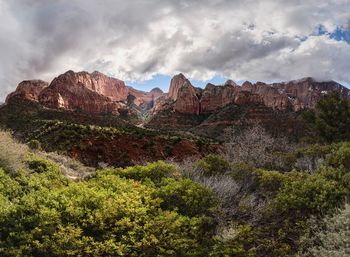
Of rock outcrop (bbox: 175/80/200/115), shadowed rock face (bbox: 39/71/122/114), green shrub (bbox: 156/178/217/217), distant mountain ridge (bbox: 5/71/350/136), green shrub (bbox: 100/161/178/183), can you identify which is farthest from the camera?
shadowed rock face (bbox: 39/71/122/114)

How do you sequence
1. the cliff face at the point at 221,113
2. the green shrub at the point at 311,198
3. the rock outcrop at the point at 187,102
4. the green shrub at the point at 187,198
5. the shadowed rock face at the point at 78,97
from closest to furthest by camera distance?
1. the green shrub at the point at 311,198
2. the green shrub at the point at 187,198
3. the cliff face at the point at 221,113
4. the rock outcrop at the point at 187,102
5. the shadowed rock face at the point at 78,97

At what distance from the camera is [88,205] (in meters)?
11.1

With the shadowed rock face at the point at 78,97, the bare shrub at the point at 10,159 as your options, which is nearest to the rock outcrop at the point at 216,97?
the shadowed rock face at the point at 78,97

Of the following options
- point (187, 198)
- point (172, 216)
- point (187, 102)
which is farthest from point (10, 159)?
point (187, 102)

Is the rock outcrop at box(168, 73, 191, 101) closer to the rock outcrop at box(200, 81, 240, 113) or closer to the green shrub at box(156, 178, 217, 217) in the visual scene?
the rock outcrop at box(200, 81, 240, 113)

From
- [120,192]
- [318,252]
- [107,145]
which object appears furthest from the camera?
[107,145]

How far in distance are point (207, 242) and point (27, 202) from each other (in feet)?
15.8

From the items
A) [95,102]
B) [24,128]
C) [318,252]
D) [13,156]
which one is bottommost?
[318,252]

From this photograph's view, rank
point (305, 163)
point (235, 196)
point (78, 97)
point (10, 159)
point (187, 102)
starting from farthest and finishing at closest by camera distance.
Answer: point (78, 97), point (187, 102), point (305, 163), point (10, 159), point (235, 196)

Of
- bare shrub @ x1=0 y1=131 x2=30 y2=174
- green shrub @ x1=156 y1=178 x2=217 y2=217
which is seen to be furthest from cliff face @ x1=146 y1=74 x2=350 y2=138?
green shrub @ x1=156 y1=178 x2=217 y2=217

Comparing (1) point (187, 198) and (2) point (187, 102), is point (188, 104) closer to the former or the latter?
(2) point (187, 102)

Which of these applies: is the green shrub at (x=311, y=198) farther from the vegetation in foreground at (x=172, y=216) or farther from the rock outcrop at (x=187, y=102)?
the rock outcrop at (x=187, y=102)

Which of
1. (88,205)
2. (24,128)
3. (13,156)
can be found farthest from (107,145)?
(88,205)

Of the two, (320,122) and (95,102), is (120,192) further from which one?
(95,102)
